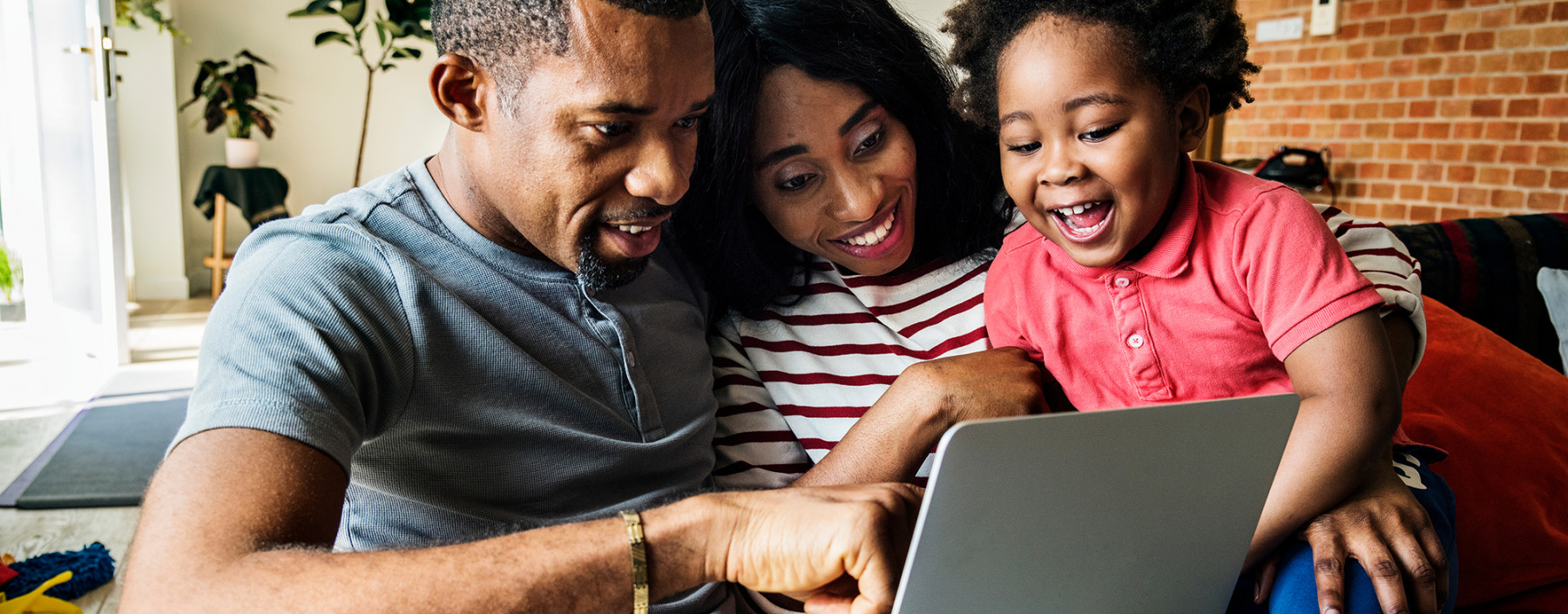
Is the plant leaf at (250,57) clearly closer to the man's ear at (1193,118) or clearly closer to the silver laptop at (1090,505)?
the man's ear at (1193,118)

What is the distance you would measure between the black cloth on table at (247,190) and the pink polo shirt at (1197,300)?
523cm

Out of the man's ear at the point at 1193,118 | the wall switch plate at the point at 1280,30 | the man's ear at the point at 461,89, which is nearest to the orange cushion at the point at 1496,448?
the man's ear at the point at 1193,118

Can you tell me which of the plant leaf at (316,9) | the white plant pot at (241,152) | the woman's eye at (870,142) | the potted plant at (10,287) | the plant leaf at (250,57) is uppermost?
the plant leaf at (316,9)

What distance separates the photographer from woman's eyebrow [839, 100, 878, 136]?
1.32 meters

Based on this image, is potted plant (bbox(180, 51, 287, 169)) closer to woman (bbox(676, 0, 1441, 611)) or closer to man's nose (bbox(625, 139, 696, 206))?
woman (bbox(676, 0, 1441, 611))

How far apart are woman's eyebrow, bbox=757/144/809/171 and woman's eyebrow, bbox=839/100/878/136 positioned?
6 centimetres

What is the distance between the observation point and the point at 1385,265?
1.22 meters

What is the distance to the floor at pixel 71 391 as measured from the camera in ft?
8.56

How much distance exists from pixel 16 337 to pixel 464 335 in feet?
11.2

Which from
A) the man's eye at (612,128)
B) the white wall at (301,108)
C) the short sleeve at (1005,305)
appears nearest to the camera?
the man's eye at (612,128)

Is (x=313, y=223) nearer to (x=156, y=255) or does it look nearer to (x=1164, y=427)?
(x=1164, y=427)

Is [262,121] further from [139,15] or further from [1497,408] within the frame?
[1497,408]

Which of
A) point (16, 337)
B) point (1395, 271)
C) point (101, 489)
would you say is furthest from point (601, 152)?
point (16, 337)

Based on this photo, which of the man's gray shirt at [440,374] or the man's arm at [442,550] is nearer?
the man's arm at [442,550]
